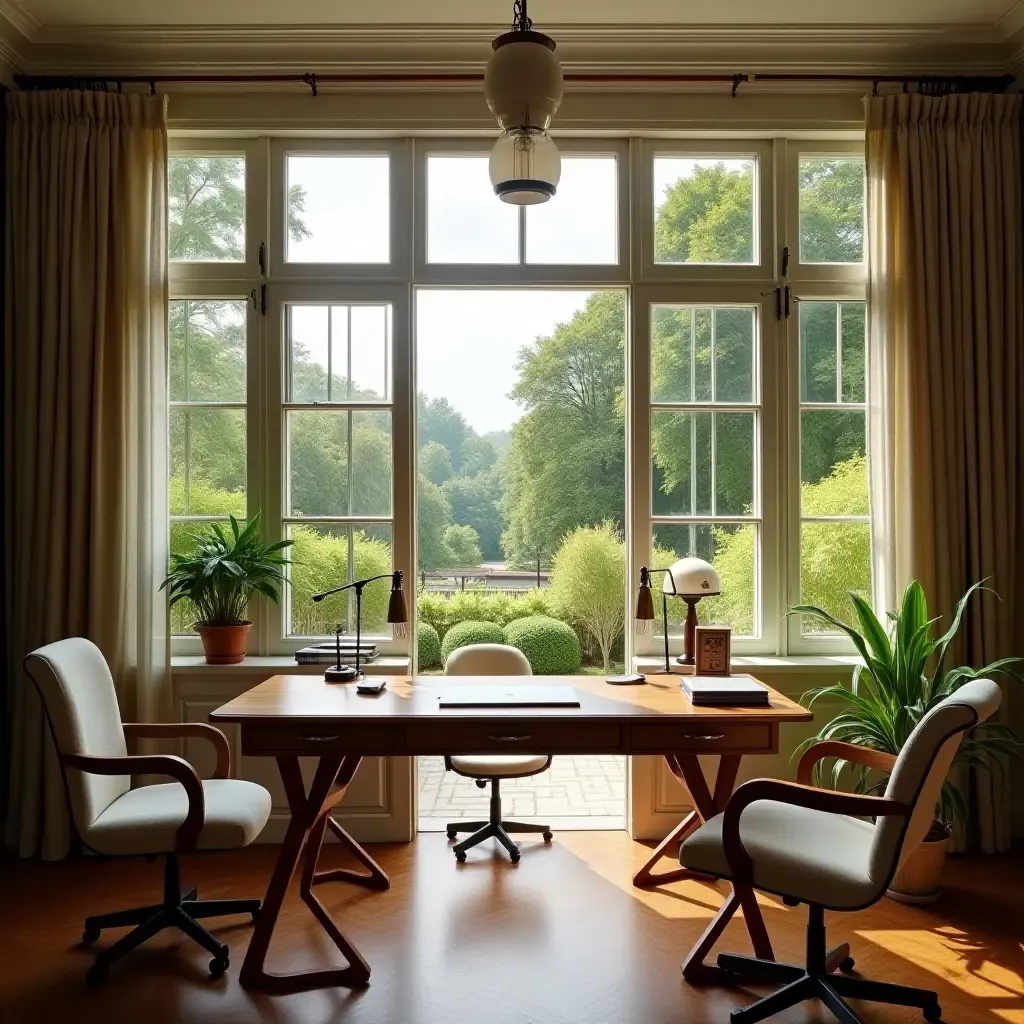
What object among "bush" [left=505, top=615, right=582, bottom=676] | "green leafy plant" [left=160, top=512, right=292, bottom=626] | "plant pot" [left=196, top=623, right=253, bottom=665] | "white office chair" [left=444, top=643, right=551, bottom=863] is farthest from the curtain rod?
"bush" [left=505, top=615, right=582, bottom=676]

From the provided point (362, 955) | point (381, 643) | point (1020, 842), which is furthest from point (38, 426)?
point (1020, 842)

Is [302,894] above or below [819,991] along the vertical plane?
above

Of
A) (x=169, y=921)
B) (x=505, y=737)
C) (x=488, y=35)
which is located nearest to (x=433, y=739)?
(x=505, y=737)

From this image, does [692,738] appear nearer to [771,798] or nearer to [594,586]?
[771,798]

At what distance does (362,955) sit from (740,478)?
2.59 m

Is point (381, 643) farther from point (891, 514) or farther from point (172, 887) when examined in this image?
point (891, 514)

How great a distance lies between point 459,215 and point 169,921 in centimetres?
327

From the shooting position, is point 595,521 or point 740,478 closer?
point 740,478

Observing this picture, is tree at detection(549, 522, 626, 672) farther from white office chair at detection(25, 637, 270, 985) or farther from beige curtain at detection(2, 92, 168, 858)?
white office chair at detection(25, 637, 270, 985)

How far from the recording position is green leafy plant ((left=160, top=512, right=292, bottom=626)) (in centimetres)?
386

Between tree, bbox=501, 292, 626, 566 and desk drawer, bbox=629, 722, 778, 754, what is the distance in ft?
30.8

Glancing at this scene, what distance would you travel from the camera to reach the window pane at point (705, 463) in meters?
4.25

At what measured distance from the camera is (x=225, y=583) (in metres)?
3.91

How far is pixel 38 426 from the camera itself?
3891mm
